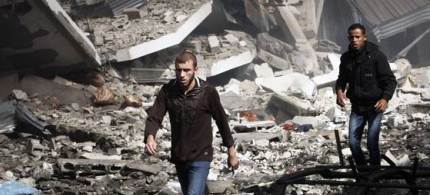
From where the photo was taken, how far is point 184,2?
15539 mm

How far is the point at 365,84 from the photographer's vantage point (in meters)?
5.80

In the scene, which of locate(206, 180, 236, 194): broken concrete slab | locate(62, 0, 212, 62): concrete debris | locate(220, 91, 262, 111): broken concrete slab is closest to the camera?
locate(206, 180, 236, 194): broken concrete slab

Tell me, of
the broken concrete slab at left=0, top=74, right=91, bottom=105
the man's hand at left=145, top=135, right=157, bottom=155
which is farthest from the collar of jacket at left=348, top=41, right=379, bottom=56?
the broken concrete slab at left=0, top=74, right=91, bottom=105

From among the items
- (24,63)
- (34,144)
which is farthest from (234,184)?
(24,63)

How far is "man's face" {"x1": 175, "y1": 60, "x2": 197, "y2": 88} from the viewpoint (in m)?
4.32

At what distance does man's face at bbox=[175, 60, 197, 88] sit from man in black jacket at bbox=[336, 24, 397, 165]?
1.98 metres

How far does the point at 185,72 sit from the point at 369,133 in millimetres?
2391

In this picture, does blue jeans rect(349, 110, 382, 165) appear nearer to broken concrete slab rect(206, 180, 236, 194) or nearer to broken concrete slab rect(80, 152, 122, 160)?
broken concrete slab rect(206, 180, 236, 194)

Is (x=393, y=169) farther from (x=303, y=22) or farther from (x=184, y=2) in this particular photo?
(x=303, y=22)

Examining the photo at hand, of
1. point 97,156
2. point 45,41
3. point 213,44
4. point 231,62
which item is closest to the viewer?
point 97,156

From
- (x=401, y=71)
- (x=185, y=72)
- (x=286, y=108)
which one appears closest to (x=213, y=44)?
(x=286, y=108)

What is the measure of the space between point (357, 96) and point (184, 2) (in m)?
10.2

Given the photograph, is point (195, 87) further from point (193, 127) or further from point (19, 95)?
point (19, 95)

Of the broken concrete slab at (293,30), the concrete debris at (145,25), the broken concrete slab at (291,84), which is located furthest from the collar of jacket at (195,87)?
the broken concrete slab at (293,30)
